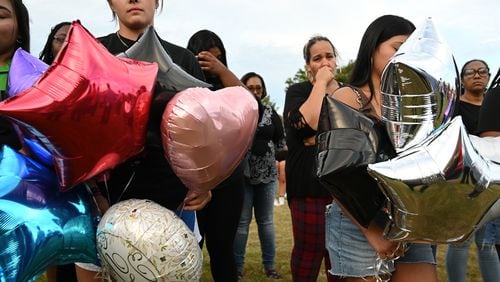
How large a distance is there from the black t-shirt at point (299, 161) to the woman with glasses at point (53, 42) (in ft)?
3.86

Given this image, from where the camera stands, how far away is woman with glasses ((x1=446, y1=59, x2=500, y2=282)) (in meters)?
2.83

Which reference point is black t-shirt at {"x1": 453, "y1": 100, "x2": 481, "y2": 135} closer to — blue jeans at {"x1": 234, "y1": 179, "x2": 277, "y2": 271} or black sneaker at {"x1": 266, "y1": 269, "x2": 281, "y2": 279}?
blue jeans at {"x1": 234, "y1": 179, "x2": 277, "y2": 271}

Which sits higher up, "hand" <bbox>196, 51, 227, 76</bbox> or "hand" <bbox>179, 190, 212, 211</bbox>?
"hand" <bbox>196, 51, 227, 76</bbox>

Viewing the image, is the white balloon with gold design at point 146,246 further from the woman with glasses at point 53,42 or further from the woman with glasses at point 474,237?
the woman with glasses at point 474,237

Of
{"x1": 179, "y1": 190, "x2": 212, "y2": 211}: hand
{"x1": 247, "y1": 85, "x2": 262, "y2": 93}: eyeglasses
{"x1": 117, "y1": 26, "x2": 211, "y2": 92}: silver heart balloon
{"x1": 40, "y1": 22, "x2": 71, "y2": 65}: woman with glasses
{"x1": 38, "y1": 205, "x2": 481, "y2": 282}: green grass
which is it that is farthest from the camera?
{"x1": 247, "y1": 85, "x2": 262, "y2": 93}: eyeglasses

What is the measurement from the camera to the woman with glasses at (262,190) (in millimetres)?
3676

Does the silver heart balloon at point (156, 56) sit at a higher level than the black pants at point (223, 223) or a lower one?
higher

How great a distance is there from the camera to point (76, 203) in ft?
4.20

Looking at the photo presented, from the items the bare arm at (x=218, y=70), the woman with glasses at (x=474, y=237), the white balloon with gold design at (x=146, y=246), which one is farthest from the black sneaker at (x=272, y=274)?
the white balloon with gold design at (x=146, y=246)

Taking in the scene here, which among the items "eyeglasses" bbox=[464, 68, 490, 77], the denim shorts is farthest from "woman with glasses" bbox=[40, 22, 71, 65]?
"eyeglasses" bbox=[464, 68, 490, 77]

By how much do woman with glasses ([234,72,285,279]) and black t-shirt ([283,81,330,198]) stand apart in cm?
88

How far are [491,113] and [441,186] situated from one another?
0.86 m

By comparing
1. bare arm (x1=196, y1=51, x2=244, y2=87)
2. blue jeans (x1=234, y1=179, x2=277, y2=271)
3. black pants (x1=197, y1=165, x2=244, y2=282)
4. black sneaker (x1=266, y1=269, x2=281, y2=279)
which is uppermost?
bare arm (x1=196, y1=51, x2=244, y2=87)

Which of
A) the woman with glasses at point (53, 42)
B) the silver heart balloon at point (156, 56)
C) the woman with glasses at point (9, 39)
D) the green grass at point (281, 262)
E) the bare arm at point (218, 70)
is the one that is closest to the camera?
the silver heart balloon at point (156, 56)
